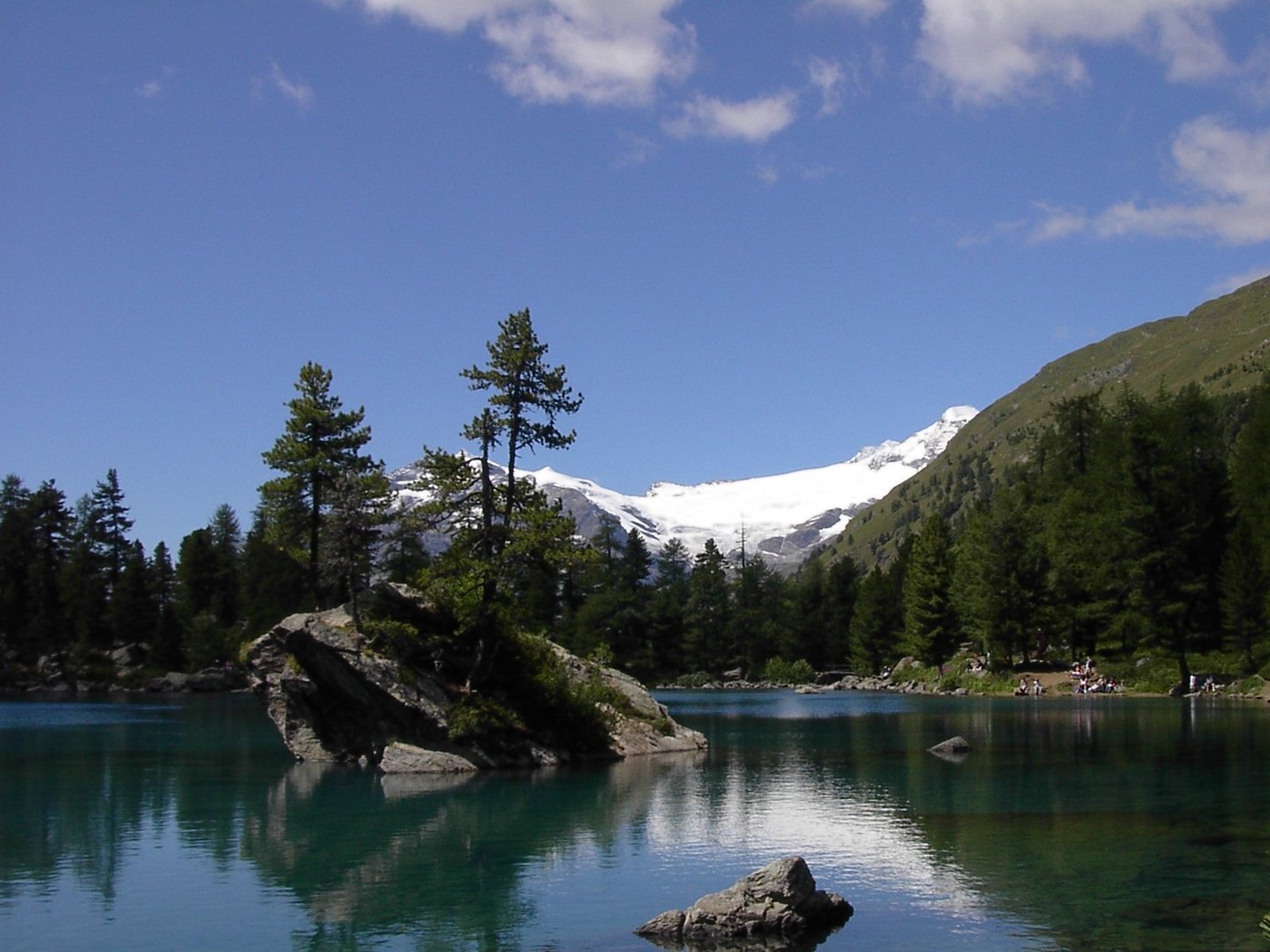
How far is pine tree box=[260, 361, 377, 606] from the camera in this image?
5759 centimetres

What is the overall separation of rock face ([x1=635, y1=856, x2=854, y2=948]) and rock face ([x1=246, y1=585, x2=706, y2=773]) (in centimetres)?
→ 2552

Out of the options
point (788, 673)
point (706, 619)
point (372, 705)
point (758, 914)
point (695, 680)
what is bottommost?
point (695, 680)

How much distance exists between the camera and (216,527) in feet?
648

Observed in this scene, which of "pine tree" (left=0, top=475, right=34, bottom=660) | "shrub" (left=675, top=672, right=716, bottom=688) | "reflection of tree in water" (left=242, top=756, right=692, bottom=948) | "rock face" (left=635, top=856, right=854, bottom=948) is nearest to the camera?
"rock face" (left=635, top=856, right=854, bottom=948)

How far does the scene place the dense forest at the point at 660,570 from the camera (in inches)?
1833

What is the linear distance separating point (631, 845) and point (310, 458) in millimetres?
35177

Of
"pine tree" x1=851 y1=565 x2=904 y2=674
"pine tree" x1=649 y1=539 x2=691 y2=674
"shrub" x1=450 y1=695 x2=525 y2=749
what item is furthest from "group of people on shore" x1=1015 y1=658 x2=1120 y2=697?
"pine tree" x1=649 y1=539 x2=691 y2=674

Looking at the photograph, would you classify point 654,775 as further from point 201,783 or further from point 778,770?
point 201,783

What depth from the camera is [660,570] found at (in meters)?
172

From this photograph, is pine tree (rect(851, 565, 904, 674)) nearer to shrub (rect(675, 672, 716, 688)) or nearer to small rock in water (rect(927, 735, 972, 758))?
shrub (rect(675, 672, 716, 688))

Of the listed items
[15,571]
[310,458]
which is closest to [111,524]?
[15,571]

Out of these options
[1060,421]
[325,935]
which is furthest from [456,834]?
[1060,421]

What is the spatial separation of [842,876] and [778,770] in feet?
64.2

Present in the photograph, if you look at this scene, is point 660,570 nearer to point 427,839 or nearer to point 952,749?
point 952,749
